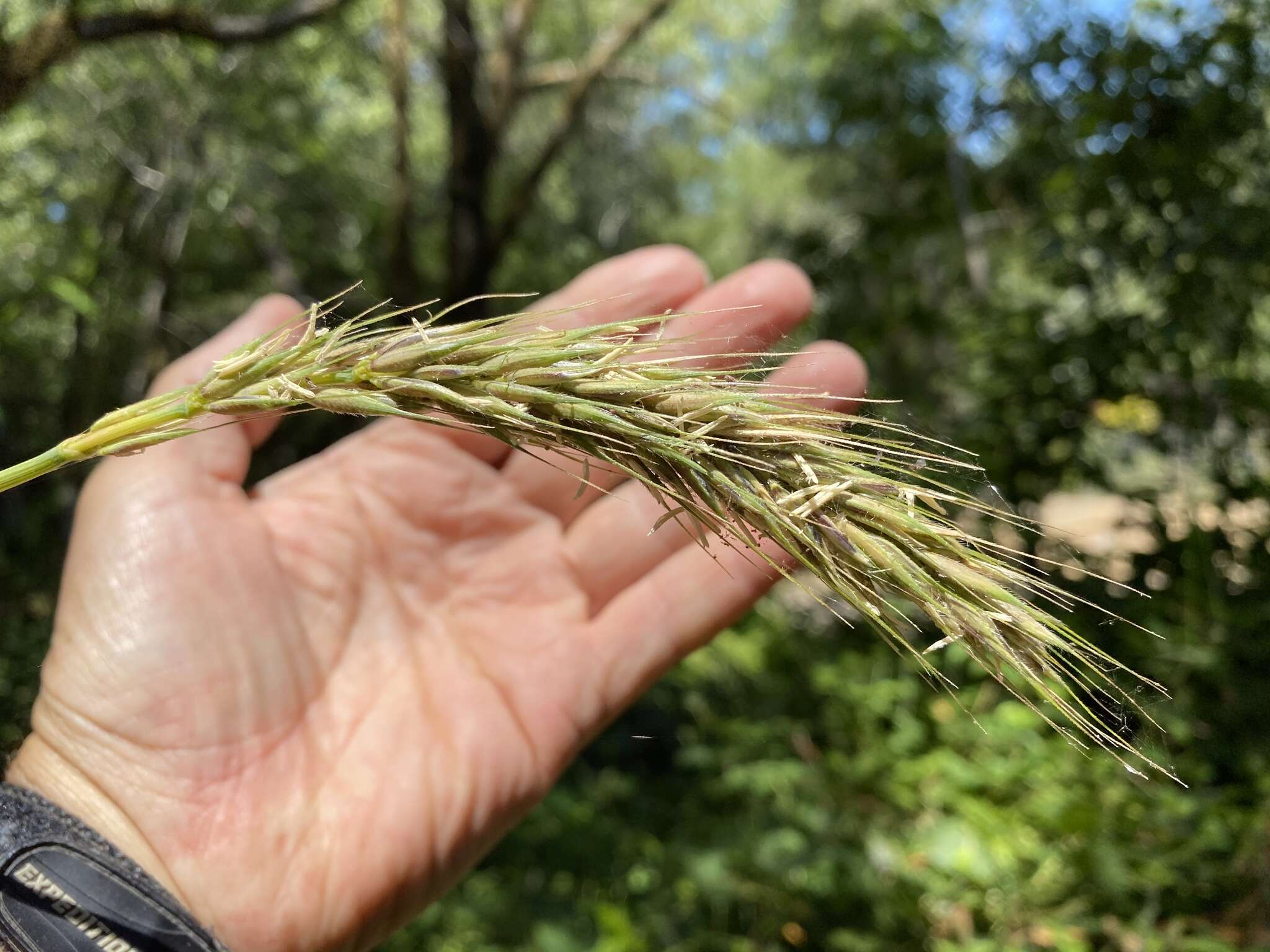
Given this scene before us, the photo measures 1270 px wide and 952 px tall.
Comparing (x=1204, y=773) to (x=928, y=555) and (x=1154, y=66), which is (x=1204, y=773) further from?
(x=1154, y=66)

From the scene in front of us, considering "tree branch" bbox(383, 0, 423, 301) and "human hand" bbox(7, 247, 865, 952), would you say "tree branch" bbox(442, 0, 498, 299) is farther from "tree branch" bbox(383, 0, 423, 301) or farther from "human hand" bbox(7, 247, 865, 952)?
"human hand" bbox(7, 247, 865, 952)

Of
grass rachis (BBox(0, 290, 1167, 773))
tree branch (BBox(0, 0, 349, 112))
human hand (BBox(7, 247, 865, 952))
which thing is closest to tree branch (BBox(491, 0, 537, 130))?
tree branch (BBox(0, 0, 349, 112))

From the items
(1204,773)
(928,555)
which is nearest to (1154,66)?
(1204,773)

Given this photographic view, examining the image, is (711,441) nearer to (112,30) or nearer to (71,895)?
(71,895)

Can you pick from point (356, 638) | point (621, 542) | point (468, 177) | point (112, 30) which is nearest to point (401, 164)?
point (468, 177)

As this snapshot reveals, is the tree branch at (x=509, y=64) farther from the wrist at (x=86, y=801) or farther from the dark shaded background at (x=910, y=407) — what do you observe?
the wrist at (x=86, y=801)

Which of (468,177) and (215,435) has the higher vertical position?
(468,177)

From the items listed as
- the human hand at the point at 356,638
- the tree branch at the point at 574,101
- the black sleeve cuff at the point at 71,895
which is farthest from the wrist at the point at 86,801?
the tree branch at the point at 574,101
